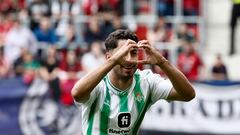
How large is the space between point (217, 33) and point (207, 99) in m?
5.64

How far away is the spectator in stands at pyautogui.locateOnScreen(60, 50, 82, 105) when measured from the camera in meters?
14.6

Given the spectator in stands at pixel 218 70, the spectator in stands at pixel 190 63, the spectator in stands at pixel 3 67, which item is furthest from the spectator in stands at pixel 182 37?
the spectator in stands at pixel 3 67

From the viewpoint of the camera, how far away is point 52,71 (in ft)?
52.9

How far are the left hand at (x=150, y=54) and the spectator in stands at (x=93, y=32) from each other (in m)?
10.8

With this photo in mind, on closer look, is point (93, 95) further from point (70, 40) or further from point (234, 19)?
point (70, 40)

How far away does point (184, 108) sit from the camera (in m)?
14.0

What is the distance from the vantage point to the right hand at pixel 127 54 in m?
6.82

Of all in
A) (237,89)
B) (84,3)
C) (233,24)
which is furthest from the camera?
(84,3)

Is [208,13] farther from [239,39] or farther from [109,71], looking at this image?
[109,71]

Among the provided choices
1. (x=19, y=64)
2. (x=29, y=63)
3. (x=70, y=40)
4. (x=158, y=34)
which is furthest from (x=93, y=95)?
(x=70, y=40)

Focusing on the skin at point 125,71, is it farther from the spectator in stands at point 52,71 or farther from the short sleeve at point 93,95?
the spectator in stands at point 52,71

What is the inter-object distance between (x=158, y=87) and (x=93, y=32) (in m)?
10.5

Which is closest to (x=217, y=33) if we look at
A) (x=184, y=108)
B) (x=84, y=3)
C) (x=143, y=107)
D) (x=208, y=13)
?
(x=208, y=13)

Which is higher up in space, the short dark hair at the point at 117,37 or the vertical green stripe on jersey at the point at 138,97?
the short dark hair at the point at 117,37
